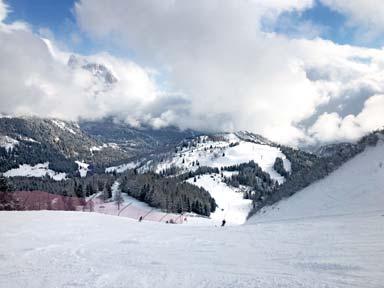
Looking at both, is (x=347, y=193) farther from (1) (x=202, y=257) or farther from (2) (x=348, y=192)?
(1) (x=202, y=257)

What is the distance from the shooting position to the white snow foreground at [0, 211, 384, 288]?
12.3 metres

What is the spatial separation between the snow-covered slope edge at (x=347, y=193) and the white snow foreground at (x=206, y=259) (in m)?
6.58

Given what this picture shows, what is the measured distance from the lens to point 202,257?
55.0ft

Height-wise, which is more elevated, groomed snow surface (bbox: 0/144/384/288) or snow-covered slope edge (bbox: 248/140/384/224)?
snow-covered slope edge (bbox: 248/140/384/224)

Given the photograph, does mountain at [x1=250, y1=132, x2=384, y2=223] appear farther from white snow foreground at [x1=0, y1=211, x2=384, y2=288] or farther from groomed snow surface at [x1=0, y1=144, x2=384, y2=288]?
white snow foreground at [x1=0, y1=211, x2=384, y2=288]

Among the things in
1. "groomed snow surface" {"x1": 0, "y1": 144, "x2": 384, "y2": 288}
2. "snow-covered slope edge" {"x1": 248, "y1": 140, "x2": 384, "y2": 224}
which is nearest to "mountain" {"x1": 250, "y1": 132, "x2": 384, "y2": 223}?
"snow-covered slope edge" {"x1": 248, "y1": 140, "x2": 384, "y2": 224}

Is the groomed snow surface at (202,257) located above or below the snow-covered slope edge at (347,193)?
below

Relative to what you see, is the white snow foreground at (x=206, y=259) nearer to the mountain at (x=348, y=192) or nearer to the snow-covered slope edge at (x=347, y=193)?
the snow-covered slope edge at (x=347, y=193)

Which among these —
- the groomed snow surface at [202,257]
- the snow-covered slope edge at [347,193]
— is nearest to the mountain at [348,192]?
the snow-covered slope edge at [347,193]

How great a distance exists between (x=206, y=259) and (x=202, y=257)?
1.73 feet

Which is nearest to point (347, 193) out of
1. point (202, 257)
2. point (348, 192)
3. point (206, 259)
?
point (348, 192)

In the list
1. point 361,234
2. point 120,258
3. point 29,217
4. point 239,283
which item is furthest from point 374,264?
point 29,217

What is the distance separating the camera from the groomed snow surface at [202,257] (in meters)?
12.3

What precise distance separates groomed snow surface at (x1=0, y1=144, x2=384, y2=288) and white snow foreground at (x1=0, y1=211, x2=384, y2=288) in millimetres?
31
